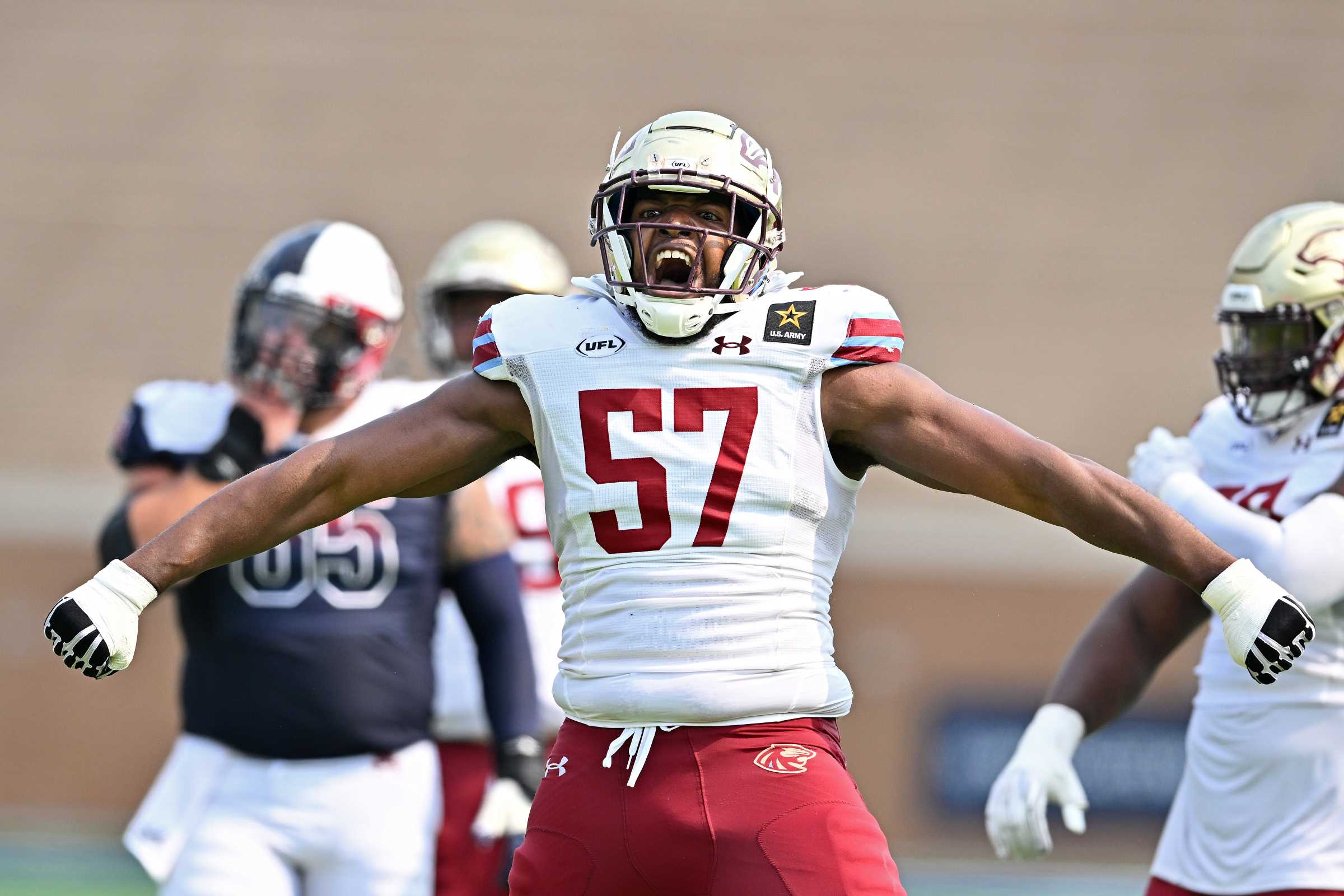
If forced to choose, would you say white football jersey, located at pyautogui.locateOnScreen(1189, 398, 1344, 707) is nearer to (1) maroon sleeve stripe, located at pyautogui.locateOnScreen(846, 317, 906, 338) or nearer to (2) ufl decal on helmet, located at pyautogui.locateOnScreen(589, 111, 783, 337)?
(1) maroon sleeve stripe, located at pyautogui.locateOnScreen(846, 317, 906, 338)

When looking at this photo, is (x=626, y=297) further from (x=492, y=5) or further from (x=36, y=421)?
(x=492, y=5)

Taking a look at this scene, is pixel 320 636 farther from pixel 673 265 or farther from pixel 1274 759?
pixel 1274 759

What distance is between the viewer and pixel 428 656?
3881 mm

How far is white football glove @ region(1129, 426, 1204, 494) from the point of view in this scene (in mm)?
3580

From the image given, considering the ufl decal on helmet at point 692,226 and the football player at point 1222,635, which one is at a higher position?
the ufl decal on helmet at point 692,226

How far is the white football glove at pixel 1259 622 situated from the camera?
253cm

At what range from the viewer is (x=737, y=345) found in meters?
2.61

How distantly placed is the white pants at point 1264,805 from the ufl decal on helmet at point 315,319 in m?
2.06

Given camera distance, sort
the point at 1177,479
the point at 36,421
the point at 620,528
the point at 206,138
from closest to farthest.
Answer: the point at 620,528
the point at 1177,479
the point at 36,421
the point at 206,138

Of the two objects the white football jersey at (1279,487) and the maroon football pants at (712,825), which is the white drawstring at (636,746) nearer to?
the maroon football pants at (712,825)

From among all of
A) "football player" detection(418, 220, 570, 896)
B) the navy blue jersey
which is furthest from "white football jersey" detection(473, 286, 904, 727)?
"football player" detection(418, 220, 570, 896)

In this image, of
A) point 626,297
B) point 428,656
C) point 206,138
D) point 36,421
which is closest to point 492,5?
point 206,138

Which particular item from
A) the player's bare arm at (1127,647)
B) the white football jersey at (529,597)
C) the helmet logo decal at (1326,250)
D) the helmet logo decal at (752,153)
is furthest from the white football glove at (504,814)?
the helmet logo decal at (1326,250)

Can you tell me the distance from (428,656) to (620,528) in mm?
1420
